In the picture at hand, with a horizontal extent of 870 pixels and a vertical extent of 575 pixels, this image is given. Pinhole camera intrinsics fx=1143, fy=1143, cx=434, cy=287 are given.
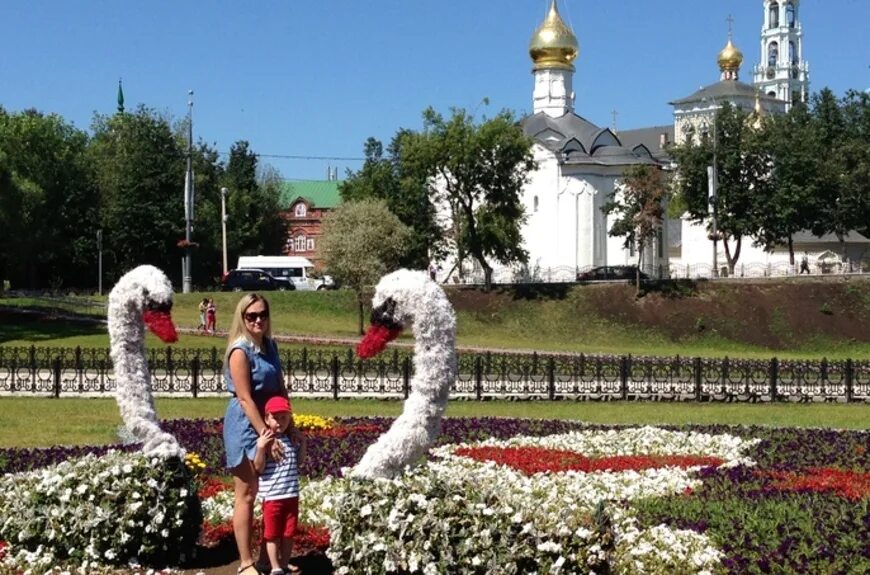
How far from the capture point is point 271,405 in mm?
7156

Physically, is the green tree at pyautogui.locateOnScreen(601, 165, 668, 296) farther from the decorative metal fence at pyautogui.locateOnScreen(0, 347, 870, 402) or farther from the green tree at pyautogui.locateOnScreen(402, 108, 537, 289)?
the decorative metal fence at pyautogui.locateOnScreen(0, 347, 870, 402)

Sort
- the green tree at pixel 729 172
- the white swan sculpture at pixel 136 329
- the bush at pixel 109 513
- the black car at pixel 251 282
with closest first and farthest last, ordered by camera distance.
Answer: the bush at pixel 109 513, the white swan sculpture at pixel 136 329, the black car at pixel 251 282, the green tree at pixel 729 172

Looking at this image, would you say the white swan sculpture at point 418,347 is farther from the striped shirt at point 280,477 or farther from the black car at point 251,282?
the black car at point 251,282

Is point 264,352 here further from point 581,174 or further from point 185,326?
point 581,174

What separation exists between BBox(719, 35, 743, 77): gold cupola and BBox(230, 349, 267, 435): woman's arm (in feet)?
316

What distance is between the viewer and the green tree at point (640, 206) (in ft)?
152

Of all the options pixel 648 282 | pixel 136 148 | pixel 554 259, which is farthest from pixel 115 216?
pixel 648 282

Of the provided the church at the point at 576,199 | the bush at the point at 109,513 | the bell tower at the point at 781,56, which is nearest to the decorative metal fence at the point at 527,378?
the bush at the point at 109,513

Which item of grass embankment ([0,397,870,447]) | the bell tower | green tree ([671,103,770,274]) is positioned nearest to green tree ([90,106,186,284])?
green tree ([671,103,770,274])

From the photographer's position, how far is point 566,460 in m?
12.6

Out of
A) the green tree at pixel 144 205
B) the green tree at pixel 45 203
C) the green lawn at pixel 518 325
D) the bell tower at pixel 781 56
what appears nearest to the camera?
the green lawn at pixel 518 325

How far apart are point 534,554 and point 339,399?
14532 mm

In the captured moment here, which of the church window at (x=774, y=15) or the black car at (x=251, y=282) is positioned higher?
the church window at (x=774, y=15)

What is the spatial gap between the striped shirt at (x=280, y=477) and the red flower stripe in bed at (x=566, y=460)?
4814mm
